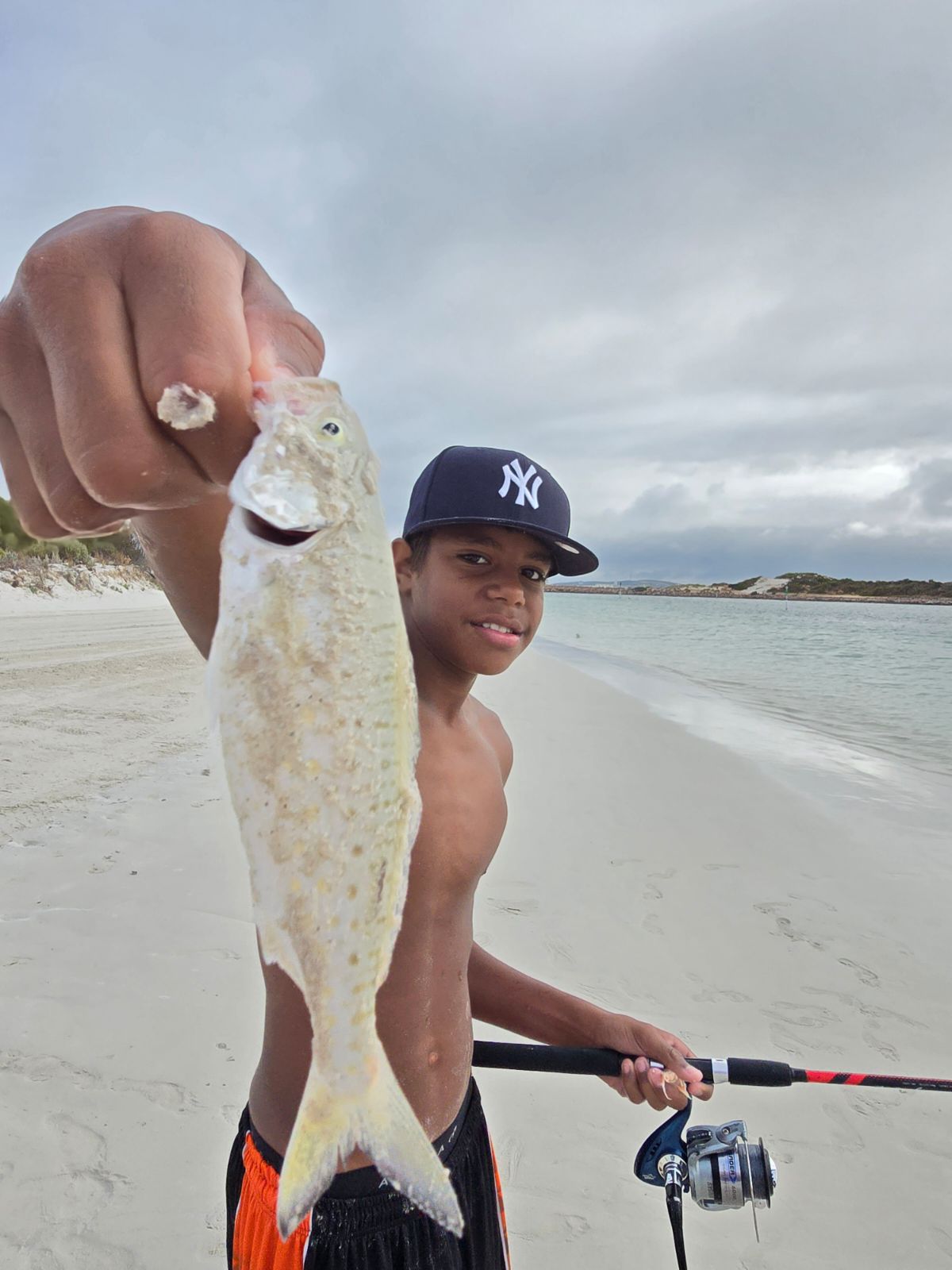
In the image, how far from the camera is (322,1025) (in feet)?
3.99

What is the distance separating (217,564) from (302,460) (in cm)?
51

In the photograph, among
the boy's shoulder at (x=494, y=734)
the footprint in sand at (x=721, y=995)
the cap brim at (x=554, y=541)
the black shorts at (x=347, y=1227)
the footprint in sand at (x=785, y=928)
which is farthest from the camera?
the footprint in sand at (x=785, y=928)

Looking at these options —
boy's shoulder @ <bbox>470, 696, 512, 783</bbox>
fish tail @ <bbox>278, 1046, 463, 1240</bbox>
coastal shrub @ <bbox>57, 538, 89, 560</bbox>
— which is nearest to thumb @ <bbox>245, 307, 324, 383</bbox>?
fish tail @ <bbox>278, 1046, 463, 1240</bbox>

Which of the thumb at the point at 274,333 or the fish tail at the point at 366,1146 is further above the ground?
the thumb at the point at 274,333

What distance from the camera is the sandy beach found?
2.97 m

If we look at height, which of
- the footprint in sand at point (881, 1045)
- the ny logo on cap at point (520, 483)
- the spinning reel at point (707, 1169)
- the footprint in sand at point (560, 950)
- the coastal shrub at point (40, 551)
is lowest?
the footprint in sand at point (881, 1045)

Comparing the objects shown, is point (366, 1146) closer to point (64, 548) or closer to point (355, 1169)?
point (355, 1169)

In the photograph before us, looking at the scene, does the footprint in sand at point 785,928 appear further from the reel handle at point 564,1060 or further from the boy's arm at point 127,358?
the boy's arm at point 127,358

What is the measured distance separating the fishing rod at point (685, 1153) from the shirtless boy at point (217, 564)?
3.0 inches

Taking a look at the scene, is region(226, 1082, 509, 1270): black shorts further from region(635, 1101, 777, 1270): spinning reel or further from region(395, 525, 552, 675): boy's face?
region(395, 525, 552, 675): boy's face

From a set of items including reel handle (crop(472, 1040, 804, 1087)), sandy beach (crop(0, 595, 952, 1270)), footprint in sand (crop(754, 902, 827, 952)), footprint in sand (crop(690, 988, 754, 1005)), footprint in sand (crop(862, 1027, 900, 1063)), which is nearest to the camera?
reel handle (crop(472, 1040, 804, 1087))

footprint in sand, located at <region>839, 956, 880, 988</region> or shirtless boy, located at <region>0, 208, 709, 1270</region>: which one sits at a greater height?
shirtless boy, located at <region>0, 208, 709, 1270</region>

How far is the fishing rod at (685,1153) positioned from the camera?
7.50ft

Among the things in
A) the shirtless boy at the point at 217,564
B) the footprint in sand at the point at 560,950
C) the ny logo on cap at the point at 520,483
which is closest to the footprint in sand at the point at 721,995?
the footprint in sand at the point at 560,950
